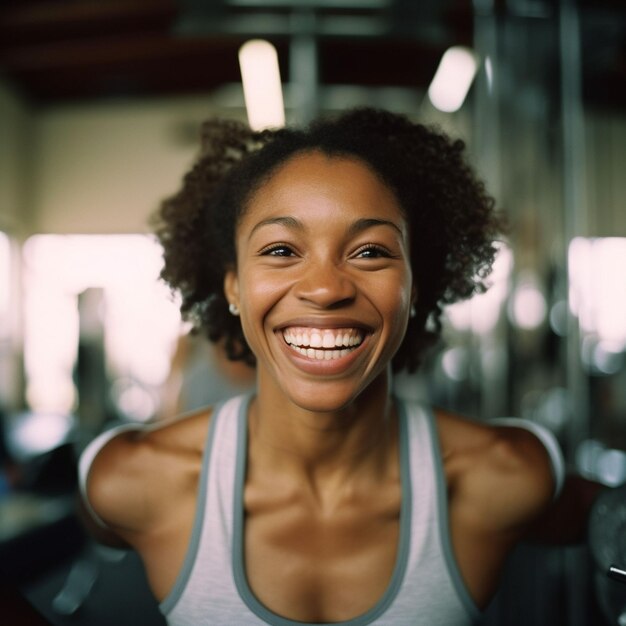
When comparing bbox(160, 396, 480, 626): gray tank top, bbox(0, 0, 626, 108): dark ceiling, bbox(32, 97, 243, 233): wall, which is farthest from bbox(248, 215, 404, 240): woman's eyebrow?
bbox(32, 97, 243, 233): wall

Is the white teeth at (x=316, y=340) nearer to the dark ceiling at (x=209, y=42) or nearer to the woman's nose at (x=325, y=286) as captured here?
the woman's nose at (x=325, y=286)

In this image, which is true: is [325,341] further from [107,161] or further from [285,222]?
[107,161]

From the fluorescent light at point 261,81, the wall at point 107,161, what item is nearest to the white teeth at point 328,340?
the fluorescent light at point 261,81

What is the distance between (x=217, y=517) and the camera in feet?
3.46

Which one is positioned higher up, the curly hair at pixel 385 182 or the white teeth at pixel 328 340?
the curly hair at pixel 385 182

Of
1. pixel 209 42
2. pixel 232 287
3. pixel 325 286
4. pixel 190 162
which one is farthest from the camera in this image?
pixel 209 42

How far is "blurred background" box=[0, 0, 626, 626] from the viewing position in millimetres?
2447

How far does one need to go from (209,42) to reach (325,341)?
4.79 m

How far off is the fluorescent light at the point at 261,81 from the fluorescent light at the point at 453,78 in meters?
0.99

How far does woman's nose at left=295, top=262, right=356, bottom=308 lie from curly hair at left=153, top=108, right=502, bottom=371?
18 centimetres

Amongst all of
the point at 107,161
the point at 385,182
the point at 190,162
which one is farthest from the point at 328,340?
the point at 107,161

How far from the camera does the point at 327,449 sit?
113 cm

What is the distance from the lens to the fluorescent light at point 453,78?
411cm

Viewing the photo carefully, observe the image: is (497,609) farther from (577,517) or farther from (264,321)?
(264,321)
